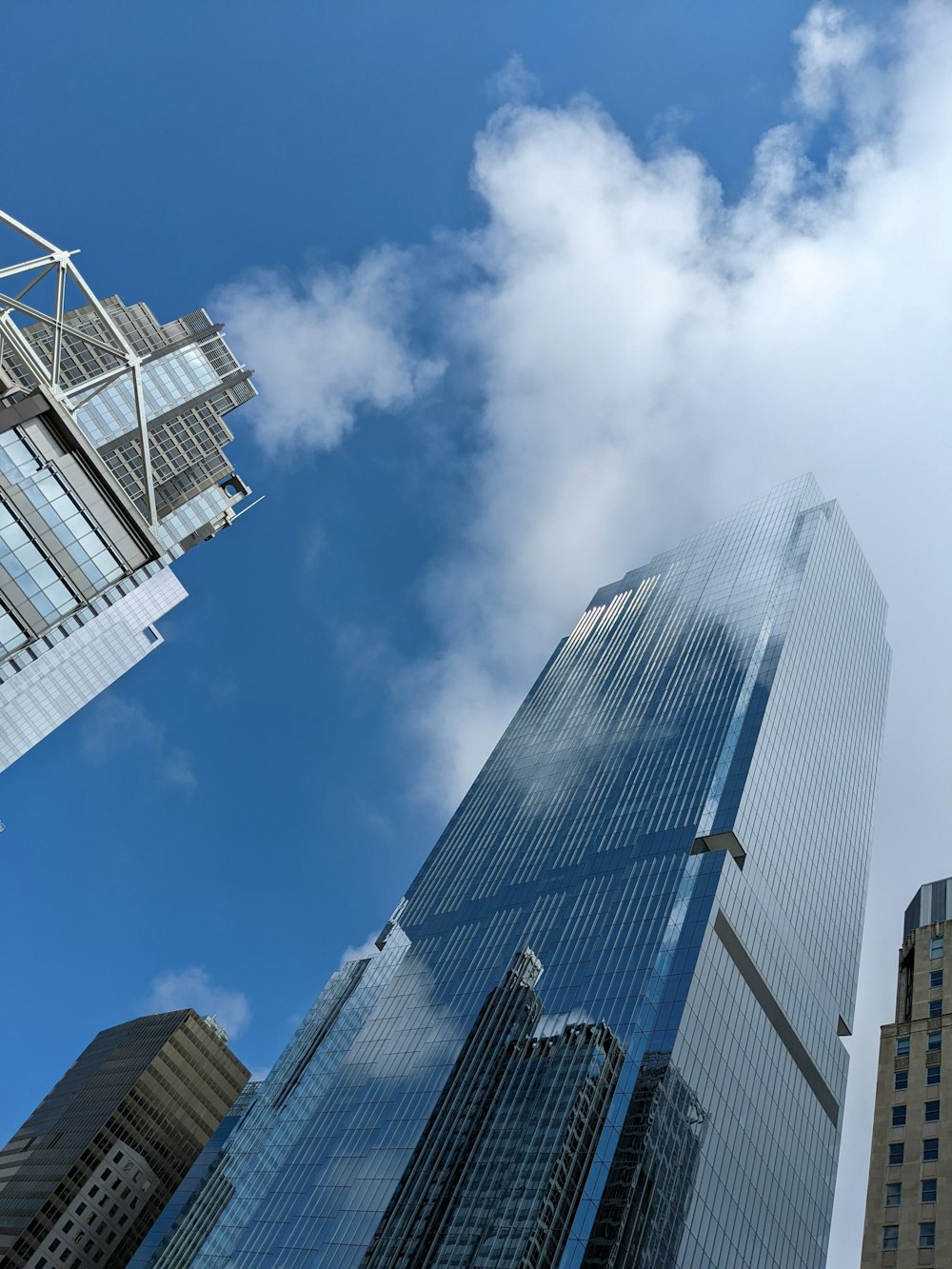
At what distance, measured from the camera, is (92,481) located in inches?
1802

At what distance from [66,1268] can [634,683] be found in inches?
4644

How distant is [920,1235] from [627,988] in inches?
1528

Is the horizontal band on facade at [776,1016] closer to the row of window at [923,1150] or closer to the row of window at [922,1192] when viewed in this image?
the row of window at [923,1150]

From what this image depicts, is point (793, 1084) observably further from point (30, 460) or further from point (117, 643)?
point (117, 643)

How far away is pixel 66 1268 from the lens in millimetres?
154500

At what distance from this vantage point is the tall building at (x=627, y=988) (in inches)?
3615

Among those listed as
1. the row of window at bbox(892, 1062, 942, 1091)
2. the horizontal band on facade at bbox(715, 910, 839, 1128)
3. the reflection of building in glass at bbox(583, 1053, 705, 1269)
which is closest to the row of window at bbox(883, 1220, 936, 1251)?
the row of window at bbox(892, 1062, 942, 1091)

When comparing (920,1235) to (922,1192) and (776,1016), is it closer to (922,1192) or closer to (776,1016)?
(922,1192)

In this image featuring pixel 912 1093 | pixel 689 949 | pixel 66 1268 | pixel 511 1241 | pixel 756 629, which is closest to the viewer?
pixel 912 1093

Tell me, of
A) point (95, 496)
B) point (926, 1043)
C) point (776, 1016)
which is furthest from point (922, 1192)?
point (95, 496)

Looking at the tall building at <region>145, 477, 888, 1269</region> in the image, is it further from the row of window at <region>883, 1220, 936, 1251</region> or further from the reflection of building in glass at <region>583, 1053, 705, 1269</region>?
the row of window at <region>883, 1220, 936, 1251</region>

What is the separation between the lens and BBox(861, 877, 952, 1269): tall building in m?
65.1

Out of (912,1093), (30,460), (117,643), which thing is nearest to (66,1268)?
(117,643)

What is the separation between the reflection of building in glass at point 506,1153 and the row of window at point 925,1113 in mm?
26280
